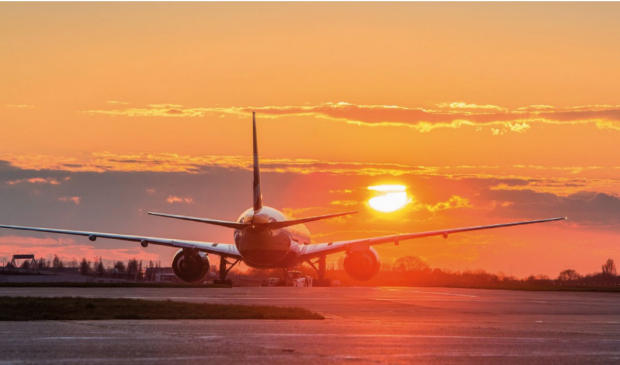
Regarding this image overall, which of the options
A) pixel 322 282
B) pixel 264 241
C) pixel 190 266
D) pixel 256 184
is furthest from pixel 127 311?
pixel 322 282

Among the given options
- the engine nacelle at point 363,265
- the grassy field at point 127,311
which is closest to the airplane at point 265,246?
the engine nacelle at point 363,265

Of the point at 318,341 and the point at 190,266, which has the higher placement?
the point at 190,266

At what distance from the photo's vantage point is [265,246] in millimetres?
60000

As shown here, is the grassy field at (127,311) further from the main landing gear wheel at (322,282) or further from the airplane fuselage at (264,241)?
the main landing gear wheel at (322,282)

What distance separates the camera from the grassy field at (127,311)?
24.0 m

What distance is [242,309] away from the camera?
90.2ft

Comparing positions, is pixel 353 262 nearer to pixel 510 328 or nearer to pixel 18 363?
pixel 510 328

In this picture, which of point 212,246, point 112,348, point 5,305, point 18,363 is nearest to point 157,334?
point 112,348

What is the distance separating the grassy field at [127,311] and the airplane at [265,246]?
26987 mm

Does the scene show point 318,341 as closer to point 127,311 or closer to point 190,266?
point 127,311

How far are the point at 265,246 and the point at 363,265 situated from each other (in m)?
9.56

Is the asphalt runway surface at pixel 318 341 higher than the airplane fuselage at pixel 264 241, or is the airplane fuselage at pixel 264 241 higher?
the airplane fuselage at pixel 264 241

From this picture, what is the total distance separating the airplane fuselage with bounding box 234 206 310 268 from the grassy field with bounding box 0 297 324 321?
2858 cm

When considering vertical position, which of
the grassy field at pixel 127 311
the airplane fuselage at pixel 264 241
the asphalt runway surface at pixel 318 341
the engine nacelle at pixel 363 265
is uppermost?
the airplane fuselage at pixel 264 241
